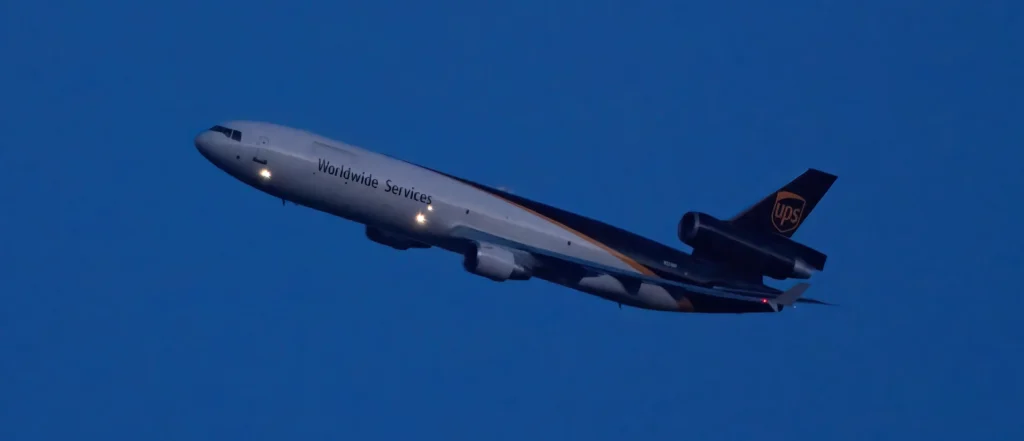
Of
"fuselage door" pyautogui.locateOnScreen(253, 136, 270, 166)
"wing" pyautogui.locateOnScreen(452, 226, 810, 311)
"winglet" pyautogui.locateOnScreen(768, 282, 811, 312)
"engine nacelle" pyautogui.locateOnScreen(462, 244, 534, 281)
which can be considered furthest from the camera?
"wing" pyautogui.locateOnScreen(452, 226, 810, 311)

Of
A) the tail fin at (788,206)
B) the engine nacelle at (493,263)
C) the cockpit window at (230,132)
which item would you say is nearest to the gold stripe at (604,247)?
the engine nacelle at (493,263)

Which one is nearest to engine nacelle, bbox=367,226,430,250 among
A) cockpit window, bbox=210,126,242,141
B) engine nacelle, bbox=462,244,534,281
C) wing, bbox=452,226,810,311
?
wing, bbox=452,226,810,311

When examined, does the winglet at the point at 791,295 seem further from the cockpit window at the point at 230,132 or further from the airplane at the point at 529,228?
the cockpit window at the point at 230,132

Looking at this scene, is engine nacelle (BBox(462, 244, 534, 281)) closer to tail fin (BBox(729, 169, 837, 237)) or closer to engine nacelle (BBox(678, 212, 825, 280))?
engine nacelle (BBox(678, 212, 825, 280))

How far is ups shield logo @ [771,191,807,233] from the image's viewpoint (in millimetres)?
65188

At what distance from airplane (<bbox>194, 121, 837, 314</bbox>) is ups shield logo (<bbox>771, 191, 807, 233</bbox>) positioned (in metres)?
0.05

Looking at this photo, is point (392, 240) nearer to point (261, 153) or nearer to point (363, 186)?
point (363, 186)

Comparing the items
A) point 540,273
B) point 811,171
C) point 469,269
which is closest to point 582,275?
point 540,273

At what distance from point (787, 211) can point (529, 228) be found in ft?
44.5

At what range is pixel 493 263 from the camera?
57719mm

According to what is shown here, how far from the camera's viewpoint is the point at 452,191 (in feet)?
193

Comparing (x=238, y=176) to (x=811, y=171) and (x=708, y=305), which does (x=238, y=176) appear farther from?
(x=811, y=171)

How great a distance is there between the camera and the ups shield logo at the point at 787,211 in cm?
6519

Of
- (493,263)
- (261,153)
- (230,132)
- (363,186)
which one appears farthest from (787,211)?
(230,132)
